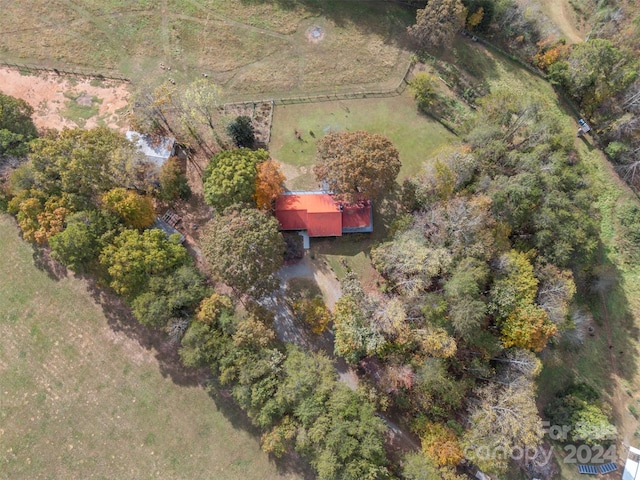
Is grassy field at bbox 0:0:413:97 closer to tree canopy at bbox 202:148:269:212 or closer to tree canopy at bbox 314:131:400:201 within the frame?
tree canopy at bbox 314:131:400:201

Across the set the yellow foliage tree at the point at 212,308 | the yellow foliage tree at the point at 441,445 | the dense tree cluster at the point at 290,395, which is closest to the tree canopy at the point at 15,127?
the yellow foliage tree at the point at 212,308

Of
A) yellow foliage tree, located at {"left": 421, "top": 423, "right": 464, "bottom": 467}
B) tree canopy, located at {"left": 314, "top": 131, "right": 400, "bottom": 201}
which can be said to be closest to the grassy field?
tree canopy, located at {"left": 314, "top": 131, "right": 400, "bottom": 201}

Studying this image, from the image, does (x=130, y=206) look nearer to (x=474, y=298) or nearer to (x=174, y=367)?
(x=174, y=367)

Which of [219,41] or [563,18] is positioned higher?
[563,18]

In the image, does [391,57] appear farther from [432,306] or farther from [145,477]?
[145,477]

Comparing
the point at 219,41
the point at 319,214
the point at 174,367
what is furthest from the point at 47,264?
the point at 219,41

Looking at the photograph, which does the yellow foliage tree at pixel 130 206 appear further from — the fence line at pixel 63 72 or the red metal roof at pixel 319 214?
the fence line at pixel 63 72
